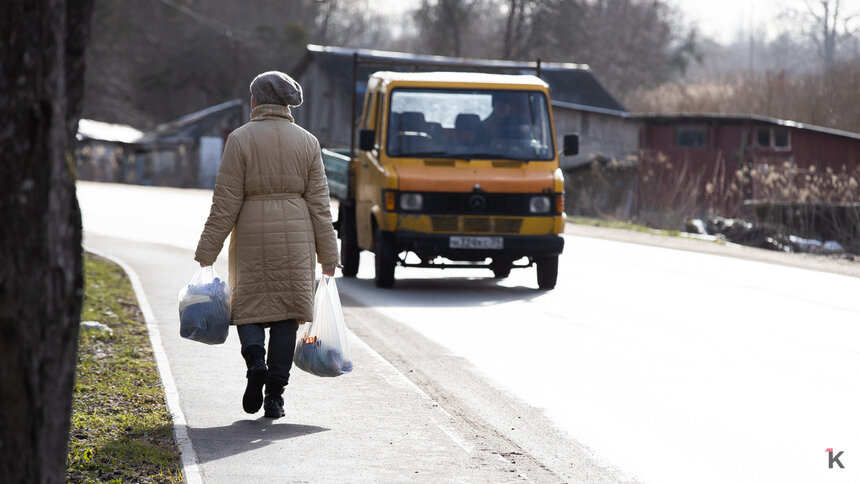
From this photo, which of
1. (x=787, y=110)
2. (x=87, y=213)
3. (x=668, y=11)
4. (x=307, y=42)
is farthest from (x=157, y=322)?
(x=668, y=11)

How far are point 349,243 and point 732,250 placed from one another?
911cm

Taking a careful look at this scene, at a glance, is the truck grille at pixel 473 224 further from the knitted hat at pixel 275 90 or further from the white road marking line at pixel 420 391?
the knitted hat at pixel 275 90

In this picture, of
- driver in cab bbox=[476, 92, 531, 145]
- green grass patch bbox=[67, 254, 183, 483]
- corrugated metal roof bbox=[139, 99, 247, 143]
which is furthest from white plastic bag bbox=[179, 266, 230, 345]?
corrugated metal roof bbox=[139, 99, 247, 143]

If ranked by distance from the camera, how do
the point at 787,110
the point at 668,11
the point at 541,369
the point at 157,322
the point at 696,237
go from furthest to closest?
the point at 668,11 → the point at 787,110 → the point at 696,237 → the point at 157,322 → the point at 541,369

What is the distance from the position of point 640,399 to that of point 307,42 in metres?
70.2

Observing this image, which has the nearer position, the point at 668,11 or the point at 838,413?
the point at 838,413

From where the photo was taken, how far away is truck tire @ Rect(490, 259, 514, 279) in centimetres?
1508

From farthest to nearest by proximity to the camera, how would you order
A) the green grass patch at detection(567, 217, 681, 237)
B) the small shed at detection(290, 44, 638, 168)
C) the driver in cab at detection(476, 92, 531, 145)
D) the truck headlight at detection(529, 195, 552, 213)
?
the small shed at detection(290, 44, 638, 168) < the green grass patch at detection(567, 217, 681, 237) < the driver in cab at detection(476, 92, 531, 145) < the truck headlight at detection(529, 195, 552, 213)

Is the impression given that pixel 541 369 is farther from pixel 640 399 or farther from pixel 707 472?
pixel 707 472

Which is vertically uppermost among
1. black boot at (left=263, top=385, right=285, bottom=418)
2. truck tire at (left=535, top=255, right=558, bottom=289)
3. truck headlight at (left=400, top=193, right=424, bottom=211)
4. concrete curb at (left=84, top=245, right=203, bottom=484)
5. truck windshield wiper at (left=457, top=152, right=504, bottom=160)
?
truck windshield wiper at (left=457, top=152, right=504, bottom=160)

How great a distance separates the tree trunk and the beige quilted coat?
316 cm

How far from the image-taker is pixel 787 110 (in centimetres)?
5012

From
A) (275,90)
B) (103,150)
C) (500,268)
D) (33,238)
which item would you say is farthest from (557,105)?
(33,238)

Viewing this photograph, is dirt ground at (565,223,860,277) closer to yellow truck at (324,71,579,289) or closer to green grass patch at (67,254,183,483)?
yellow truck at (324,71,579,289)
